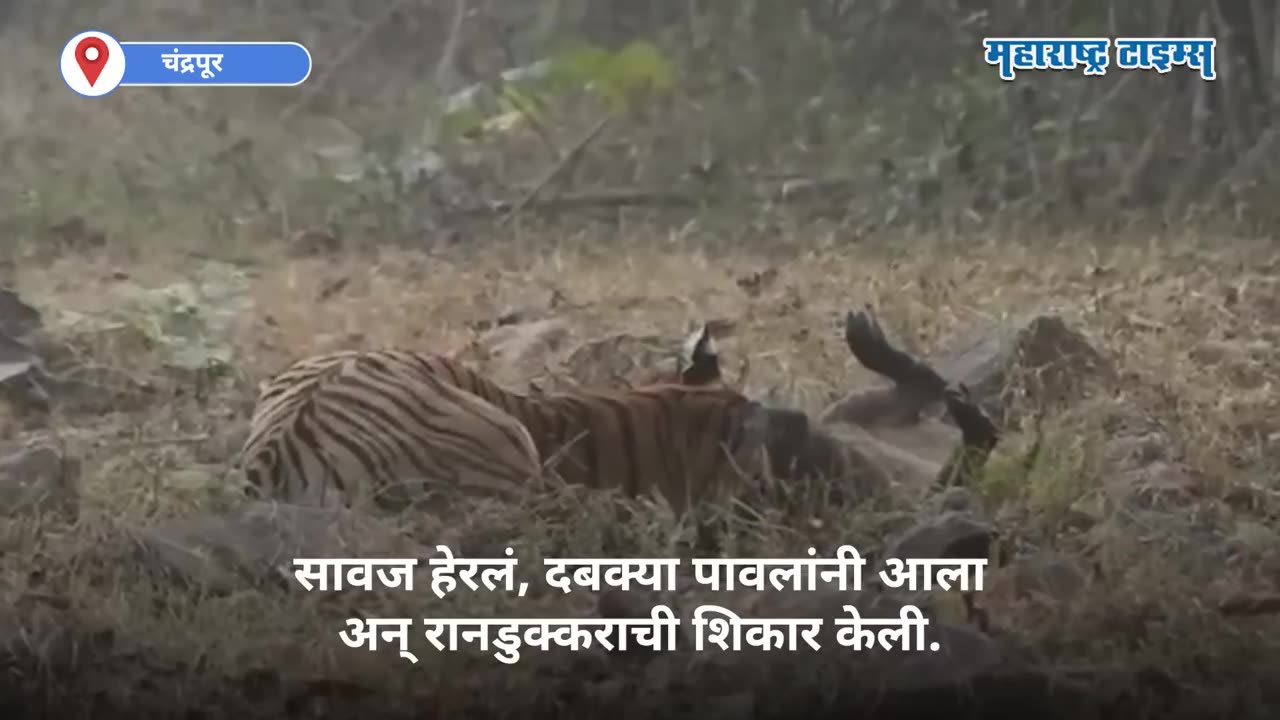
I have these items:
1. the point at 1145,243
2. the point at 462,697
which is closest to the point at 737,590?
the point at 462,697

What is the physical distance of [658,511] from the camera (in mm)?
2016

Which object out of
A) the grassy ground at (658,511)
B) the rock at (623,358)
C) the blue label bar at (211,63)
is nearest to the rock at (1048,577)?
the grassy ground at (658,511)

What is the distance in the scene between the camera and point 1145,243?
6.72 feet

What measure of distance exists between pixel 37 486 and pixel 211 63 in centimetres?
50

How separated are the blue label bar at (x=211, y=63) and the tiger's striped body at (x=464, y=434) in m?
0.32

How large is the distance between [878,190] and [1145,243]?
1.00 feet

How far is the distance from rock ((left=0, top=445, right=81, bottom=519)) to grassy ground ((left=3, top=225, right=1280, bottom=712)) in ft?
0.05

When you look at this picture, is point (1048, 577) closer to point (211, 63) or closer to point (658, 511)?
point (658, 511)

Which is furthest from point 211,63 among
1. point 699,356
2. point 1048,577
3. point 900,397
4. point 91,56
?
point 1048,577

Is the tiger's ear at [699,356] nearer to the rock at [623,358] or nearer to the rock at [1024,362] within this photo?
the rock at [623,358]

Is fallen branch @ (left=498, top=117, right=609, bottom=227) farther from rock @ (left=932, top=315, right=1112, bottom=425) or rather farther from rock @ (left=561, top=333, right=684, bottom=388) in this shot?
rock @ (left=932, top=315, right=1112, bottom=425)

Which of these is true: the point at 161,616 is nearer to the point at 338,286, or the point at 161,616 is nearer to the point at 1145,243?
the point at 338,286

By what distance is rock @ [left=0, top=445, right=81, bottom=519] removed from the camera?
2.01 meters

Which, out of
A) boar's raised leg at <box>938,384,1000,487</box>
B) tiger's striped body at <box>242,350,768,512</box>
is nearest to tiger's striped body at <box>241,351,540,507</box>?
tiger's striped body at <box>242,350,768,512</box>
